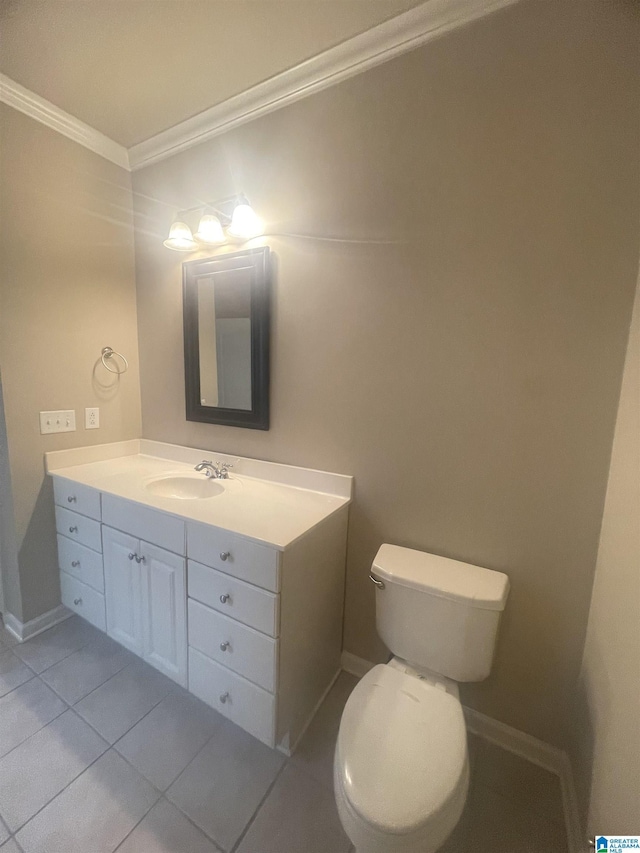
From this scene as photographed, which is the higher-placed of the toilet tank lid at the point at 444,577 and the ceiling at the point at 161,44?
the ceiling at the point at 161,44

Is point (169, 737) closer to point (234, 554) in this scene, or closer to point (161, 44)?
point (234, 554)

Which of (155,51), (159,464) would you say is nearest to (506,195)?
(155,51)

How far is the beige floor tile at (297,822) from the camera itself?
0.96m

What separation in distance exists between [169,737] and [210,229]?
2.10 metres

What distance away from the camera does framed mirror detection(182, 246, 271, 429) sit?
151 cm

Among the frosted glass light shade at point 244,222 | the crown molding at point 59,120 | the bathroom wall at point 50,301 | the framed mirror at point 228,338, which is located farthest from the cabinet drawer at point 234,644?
the crown molding at point 59,120

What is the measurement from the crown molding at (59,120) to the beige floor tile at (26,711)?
Answer: 2.48 metres

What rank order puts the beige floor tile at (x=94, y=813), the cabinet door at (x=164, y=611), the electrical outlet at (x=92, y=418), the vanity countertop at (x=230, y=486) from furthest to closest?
the electrical outlet at (x=92, y=418), the cabinet door at (x=164, y=611), the vanity countertop at (x=230, y=486), the beige floor tile at (x=94, y=813)

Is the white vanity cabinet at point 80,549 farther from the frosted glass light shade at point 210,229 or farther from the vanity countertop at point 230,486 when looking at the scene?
the frosted glass light shade at point 210,229

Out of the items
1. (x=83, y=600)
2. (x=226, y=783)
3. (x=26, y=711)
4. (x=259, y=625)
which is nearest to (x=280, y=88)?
(x=259, y=625)

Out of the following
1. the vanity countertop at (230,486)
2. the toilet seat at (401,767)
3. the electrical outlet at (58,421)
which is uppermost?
the electrical outlet at (58,421)

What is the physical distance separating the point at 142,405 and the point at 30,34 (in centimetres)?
155

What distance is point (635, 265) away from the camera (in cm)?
93

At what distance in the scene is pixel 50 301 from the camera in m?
1.60
